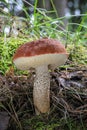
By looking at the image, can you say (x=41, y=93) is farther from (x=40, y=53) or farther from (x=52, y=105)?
(x=40, y=53)

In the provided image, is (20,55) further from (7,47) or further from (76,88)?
(7,47)

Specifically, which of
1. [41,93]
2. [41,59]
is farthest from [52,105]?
[41,59]

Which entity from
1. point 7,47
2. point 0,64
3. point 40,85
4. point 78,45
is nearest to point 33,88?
point 40,85

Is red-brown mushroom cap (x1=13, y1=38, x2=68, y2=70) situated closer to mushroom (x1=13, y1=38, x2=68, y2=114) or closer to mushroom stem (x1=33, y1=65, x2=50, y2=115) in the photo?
mushroom (x1=13, y1=38, x2=68, y2=114)

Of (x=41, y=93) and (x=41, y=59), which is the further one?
(x=41, y=93)

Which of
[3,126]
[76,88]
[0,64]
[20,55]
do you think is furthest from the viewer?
[0,64]
